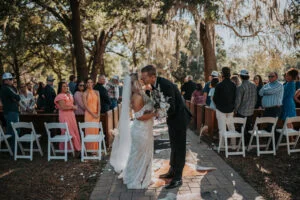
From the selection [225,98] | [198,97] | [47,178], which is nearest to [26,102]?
[47,178]

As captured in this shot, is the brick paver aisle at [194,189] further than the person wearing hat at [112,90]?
No

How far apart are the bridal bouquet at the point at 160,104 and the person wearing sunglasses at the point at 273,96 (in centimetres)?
402

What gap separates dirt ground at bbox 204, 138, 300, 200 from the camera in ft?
16.8

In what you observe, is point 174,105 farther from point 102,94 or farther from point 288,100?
point 288,100

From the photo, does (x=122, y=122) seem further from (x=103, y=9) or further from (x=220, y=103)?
(x=103, y=9)

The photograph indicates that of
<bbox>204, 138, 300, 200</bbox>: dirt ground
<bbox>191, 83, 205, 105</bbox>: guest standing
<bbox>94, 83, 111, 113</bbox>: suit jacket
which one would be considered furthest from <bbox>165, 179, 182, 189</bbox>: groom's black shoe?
<bbox>191, 83, 205, 105</bbox>: guest standing

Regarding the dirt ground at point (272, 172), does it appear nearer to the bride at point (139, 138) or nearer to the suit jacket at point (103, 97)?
the bride at point (139, 138)

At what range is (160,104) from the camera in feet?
16.3

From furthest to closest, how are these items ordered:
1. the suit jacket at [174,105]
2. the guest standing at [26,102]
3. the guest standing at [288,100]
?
1. the guest standing at [26,102]
2. the guest standing at [288,100]
3. the suit jacket at [174,105]

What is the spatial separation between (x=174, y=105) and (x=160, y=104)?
30cm

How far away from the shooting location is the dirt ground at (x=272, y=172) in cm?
513

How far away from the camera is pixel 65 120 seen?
7836 mm

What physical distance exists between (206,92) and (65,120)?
5.34m

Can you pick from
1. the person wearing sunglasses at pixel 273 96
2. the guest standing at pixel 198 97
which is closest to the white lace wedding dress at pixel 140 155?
the person wearing sunglasses at pixel 273 96
